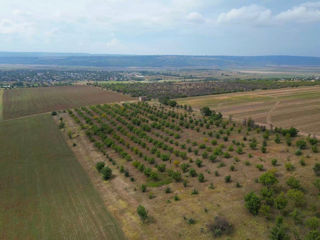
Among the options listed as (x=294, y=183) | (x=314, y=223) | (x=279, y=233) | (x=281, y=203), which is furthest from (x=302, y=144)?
(x=279, y=233)

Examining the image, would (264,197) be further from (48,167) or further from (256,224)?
(48,167)

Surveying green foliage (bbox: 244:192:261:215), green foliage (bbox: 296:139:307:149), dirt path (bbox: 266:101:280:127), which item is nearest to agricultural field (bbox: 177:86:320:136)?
dirt path (bbox: 266:101:280:127)

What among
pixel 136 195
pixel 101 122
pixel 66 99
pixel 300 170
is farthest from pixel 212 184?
pixel 66 99

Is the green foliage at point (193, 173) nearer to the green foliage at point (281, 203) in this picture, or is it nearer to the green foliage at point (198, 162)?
the green foliage at point (198, 162)

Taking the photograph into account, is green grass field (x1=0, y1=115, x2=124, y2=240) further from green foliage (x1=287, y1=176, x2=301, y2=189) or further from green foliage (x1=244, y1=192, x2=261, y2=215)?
green foliage (x1=287, y1=176, x2=301, y2=189)

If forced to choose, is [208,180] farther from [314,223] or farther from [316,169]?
[316,169]

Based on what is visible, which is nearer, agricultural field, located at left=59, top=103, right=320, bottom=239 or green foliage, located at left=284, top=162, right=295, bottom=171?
agricultural field, located at left=59, top=103, right=320, bottom=239
